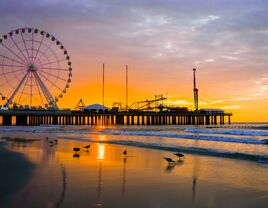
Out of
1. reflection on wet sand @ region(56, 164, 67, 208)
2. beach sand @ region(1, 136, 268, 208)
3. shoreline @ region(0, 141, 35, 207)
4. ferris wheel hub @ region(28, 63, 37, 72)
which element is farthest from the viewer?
ferris wheel hub @ region(28, 63, 37, 72)

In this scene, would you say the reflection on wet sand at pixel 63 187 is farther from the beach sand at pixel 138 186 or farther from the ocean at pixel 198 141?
the ocean at pixel 198 141

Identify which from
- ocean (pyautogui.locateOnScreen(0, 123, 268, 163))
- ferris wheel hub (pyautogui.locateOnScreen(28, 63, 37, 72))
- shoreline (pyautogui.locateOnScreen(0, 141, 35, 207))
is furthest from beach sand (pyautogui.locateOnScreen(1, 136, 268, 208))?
ferris wheel hub (pyautogui.locateOnScreen(28, 63, 37, 72))

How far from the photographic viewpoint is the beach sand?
231 inches

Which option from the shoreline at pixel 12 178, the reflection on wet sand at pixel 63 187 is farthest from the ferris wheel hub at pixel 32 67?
the reflection on wet sand at pixel 63 187

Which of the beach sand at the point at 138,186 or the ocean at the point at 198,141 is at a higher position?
the beach sand at the point at 138,186

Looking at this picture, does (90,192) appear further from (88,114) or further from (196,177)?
(88,114)

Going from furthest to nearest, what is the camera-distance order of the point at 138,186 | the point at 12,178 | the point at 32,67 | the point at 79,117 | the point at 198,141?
the point at 79,117
the point at 32,67
the point at 198,141
the point at 12,178
the point at 138,186

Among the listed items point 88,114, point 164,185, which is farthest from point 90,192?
point 88,114

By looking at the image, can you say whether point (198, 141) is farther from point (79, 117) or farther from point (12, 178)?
point (79, 117)

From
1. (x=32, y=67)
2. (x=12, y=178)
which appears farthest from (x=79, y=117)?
(x=12, y=178)

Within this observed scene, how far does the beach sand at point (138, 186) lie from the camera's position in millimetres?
5879

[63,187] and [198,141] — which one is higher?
[63,187]

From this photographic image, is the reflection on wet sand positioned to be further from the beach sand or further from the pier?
the pier

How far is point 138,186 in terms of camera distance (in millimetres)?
7352
